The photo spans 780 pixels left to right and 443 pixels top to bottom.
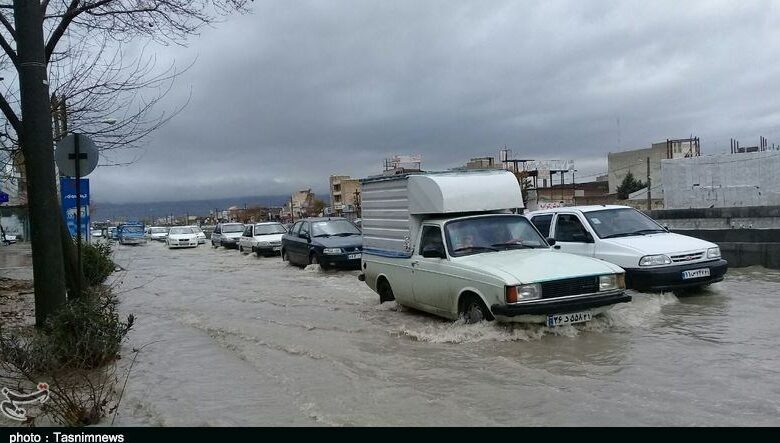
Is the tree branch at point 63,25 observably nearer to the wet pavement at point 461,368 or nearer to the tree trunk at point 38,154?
the tree trunk at point 38,154

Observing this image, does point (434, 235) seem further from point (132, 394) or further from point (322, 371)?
point (132, 394)

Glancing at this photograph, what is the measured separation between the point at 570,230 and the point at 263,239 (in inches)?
699

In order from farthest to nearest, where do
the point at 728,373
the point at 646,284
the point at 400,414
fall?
the point at 646,284 < the point at 728,373 < the point at 400,414

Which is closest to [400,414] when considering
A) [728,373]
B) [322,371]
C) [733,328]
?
[322,371]

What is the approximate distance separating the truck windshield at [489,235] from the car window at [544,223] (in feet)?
8.46

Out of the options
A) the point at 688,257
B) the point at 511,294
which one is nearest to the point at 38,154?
the point at 511,294

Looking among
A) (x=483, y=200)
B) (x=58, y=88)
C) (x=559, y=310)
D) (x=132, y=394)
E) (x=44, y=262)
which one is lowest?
(x=132, y=394)

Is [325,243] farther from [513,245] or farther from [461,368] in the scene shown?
[461,368]

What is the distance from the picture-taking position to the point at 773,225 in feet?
49.8

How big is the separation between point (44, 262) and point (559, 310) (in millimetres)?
5691

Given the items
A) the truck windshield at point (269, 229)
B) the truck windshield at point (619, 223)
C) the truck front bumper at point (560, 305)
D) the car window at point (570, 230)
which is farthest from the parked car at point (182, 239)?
the truck front bumper at point (560, 305)

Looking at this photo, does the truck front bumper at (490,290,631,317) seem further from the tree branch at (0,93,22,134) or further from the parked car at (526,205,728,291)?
the tree branch at (0,93,22,134)

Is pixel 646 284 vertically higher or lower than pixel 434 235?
lower

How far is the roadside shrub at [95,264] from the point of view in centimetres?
1459
